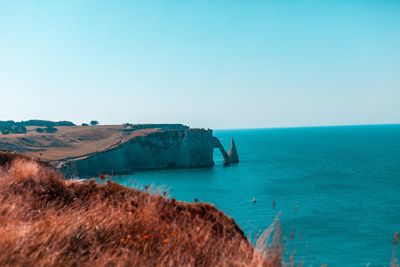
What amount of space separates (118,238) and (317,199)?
71488 millimetres

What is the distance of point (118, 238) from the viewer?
629 centimetres

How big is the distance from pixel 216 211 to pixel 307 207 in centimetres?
6103

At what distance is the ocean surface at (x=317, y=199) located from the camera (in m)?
45.2

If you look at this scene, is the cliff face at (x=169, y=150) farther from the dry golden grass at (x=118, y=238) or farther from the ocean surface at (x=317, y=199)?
the dry golden grass at (x=118, y=238)

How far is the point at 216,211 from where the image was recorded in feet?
30.9

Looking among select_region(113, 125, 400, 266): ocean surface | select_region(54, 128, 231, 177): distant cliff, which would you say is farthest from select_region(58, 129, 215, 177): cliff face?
select_region(113, 125, 400, 266): ocean surface

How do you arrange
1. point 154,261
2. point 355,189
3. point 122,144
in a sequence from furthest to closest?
point 122,144, point 355,189, point 154,261

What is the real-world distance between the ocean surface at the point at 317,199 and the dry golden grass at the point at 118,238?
6.38 metres

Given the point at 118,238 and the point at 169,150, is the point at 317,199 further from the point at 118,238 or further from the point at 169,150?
the point at 169,150

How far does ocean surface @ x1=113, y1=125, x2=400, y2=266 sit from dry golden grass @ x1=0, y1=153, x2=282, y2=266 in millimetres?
6378

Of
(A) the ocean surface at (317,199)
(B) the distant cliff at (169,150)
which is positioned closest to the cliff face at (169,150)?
(B) the distant cliff at (169,150)

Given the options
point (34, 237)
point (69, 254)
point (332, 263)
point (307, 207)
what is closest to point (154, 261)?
point (69, 254)

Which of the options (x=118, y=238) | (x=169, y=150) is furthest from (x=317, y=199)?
(x=169, y=150)

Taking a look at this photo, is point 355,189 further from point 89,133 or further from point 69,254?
point 89,133
